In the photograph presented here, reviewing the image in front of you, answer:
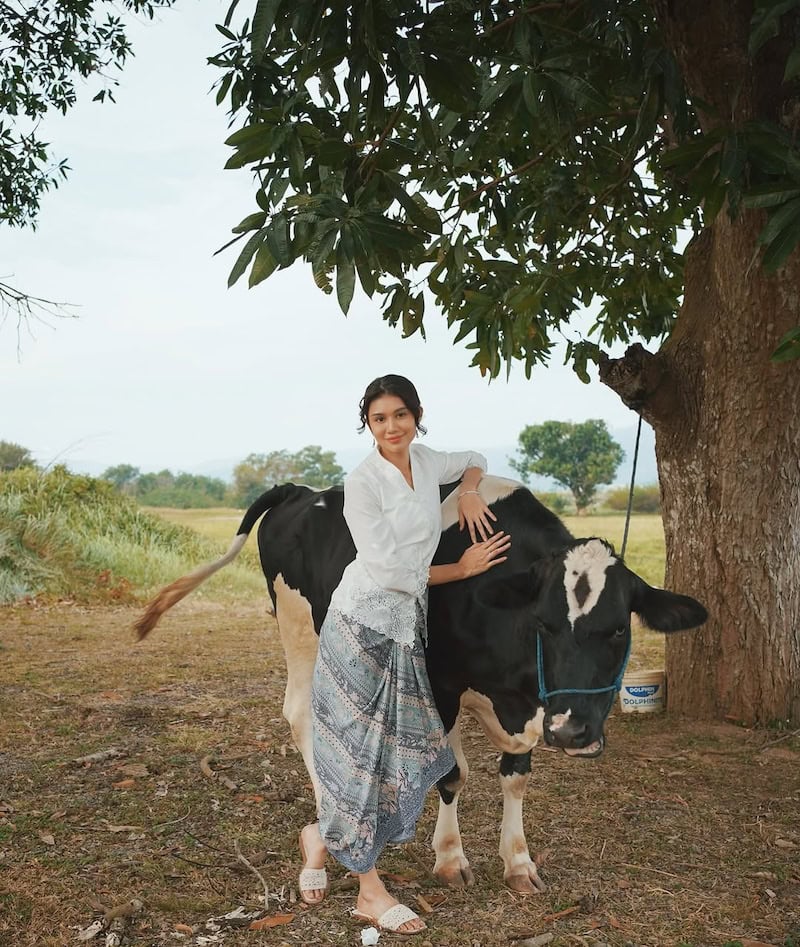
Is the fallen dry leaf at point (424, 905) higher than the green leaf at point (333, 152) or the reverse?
the reverse

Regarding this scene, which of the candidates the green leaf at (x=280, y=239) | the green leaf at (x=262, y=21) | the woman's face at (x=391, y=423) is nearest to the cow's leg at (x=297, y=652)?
the woman's face at (x=391, y=423)

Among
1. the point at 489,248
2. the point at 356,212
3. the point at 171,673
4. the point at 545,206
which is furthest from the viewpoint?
the point at 171,673

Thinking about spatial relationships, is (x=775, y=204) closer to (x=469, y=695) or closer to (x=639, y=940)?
(x=469, y=695)

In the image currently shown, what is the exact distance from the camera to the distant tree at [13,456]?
14985 millimetres

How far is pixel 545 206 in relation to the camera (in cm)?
631

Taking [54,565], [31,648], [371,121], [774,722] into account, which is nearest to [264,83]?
[371,121]

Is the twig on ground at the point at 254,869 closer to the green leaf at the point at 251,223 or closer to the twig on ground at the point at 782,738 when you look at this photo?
the green leaf at the point at 251,223

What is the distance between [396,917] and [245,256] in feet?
7.65

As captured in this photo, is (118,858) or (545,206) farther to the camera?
(545,206)

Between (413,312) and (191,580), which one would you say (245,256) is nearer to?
(191,580)

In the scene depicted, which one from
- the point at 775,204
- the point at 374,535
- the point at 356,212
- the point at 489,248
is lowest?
the point at 374,535

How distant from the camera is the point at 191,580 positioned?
468 centimetres

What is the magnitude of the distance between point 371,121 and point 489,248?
10.6 ft

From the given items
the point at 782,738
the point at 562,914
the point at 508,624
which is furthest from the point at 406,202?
the point at 782,738
